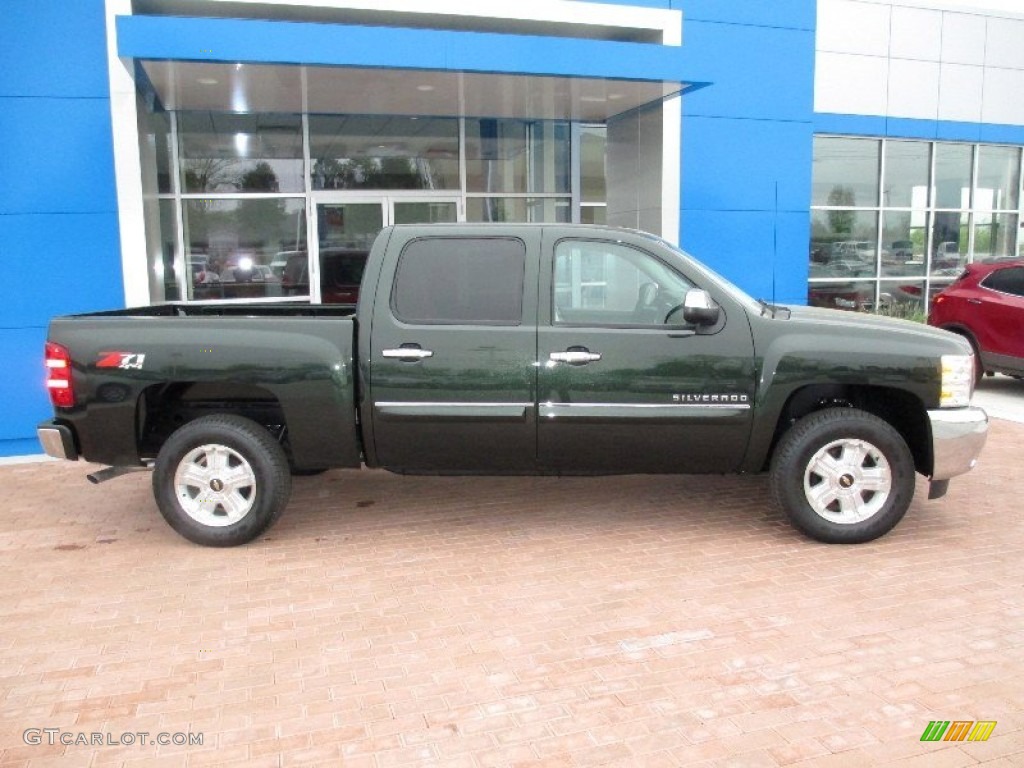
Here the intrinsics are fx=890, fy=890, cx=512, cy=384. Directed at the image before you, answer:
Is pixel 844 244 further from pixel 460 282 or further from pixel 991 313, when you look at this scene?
pixel 460 282

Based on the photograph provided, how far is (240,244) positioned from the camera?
11508 mm

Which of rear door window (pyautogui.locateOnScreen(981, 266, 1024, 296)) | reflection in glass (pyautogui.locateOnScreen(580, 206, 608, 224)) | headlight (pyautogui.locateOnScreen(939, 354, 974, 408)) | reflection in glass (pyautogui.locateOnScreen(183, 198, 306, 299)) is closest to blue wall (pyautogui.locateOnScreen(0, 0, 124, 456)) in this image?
reflection in glass (pyautogui.locateOnScreen(183, 198, 306, 299))

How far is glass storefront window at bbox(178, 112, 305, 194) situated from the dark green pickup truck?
6345 mm

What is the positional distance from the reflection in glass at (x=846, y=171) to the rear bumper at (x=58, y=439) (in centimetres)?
1329

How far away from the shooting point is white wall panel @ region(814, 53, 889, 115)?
48.6 ft

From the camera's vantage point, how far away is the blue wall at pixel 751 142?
11.1m

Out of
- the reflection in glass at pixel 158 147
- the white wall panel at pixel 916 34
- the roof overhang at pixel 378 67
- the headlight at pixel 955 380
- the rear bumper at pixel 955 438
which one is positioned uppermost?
the white wall panel at pixel 916 34

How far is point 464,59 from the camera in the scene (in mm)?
8555

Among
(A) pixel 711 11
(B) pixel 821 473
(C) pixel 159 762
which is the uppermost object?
(A) pixel 711 11

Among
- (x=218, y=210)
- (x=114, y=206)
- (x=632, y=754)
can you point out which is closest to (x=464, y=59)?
(x=114, y=206)

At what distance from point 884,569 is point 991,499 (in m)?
2.00

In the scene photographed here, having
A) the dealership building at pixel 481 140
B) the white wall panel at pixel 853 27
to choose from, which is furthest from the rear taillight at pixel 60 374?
the white wall panel at pixel 853 27

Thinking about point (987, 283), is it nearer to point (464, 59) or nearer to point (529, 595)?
point (464, 59)

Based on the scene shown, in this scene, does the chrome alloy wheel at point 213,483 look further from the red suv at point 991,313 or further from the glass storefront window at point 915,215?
the glass storefront window at point 915,215
